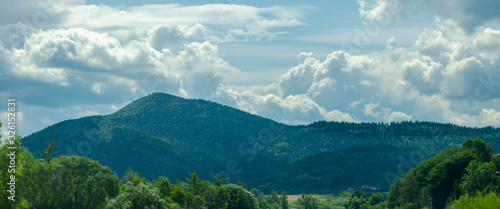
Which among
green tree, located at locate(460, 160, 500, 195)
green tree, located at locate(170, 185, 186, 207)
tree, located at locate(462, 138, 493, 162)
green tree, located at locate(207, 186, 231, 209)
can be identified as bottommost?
green tree, located at locate(170, 185, 186, 207)

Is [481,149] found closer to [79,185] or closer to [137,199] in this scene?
[79,185]

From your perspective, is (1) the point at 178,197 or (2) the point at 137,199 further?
(1) the point at 178,197

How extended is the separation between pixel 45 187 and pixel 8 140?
27.1 m

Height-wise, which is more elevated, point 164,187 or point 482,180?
point 482,180

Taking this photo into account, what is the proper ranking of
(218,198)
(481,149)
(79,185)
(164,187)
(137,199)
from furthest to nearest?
(481,149)
(218,198)
(164,187)
(79,185)
(137,199)

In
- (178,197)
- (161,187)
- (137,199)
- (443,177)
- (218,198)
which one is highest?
(443,177)

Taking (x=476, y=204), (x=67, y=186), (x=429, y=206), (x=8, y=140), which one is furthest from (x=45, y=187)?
(x=429, y=206)

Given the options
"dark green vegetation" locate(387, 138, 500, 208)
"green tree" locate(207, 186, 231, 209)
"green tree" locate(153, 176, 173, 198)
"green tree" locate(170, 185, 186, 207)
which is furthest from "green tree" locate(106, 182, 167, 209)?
"dark green vegetation" locate(387, 138, 500, 208)

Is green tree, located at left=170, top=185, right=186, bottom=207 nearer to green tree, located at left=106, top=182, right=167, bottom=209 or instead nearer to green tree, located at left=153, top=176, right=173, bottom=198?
green tree, located at left=153, top=176, right=173, bottom=198

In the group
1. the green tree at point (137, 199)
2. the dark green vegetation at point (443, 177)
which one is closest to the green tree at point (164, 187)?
the green tree at point (137, 199)

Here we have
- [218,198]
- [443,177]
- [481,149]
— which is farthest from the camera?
[443,177]

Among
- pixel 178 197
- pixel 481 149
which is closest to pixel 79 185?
pixel 178 197

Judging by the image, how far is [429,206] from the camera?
14200 cm

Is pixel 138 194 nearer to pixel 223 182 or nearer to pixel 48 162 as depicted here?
pixel 48 162
